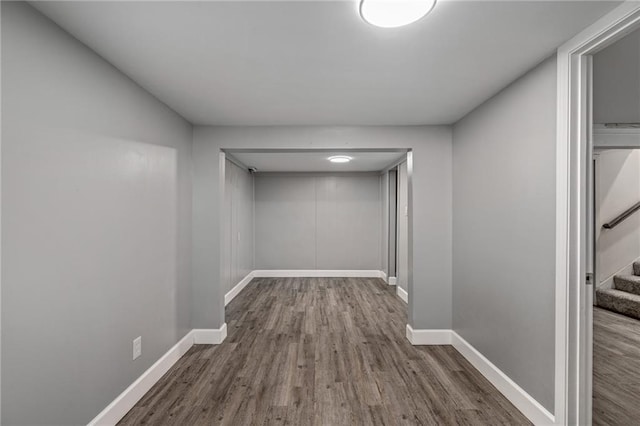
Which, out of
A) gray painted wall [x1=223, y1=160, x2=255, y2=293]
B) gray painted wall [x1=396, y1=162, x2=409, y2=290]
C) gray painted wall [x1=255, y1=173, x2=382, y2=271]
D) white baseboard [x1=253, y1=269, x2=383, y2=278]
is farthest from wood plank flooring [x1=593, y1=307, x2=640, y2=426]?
gray painted wall [x1=223, y1=160, x2=255, y2=293]

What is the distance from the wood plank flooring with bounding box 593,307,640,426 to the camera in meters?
2.11

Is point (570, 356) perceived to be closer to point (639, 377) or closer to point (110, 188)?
point (639, 377)

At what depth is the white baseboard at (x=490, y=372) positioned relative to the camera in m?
1.98

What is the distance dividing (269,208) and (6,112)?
5599 millimetres

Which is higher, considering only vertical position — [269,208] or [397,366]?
[269,208]

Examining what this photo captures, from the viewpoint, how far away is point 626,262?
4832 mm

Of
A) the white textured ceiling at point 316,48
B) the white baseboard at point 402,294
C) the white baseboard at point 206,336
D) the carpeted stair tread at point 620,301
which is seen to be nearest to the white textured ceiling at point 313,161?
the white textured ceiling at point 316,48

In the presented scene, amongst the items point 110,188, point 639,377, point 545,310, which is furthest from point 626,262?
point 110,188

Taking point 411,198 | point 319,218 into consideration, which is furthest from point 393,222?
point 411,198

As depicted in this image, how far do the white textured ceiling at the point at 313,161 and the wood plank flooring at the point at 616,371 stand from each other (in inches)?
128

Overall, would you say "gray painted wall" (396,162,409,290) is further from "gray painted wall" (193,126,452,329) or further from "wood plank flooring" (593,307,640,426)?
"wood plank flooring" (593,307,640,426)

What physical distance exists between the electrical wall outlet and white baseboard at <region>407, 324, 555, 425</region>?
2592 mm

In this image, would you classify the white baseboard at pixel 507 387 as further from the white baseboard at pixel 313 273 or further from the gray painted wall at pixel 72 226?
the white baseboard at pixel 313 273

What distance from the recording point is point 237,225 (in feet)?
18.1
